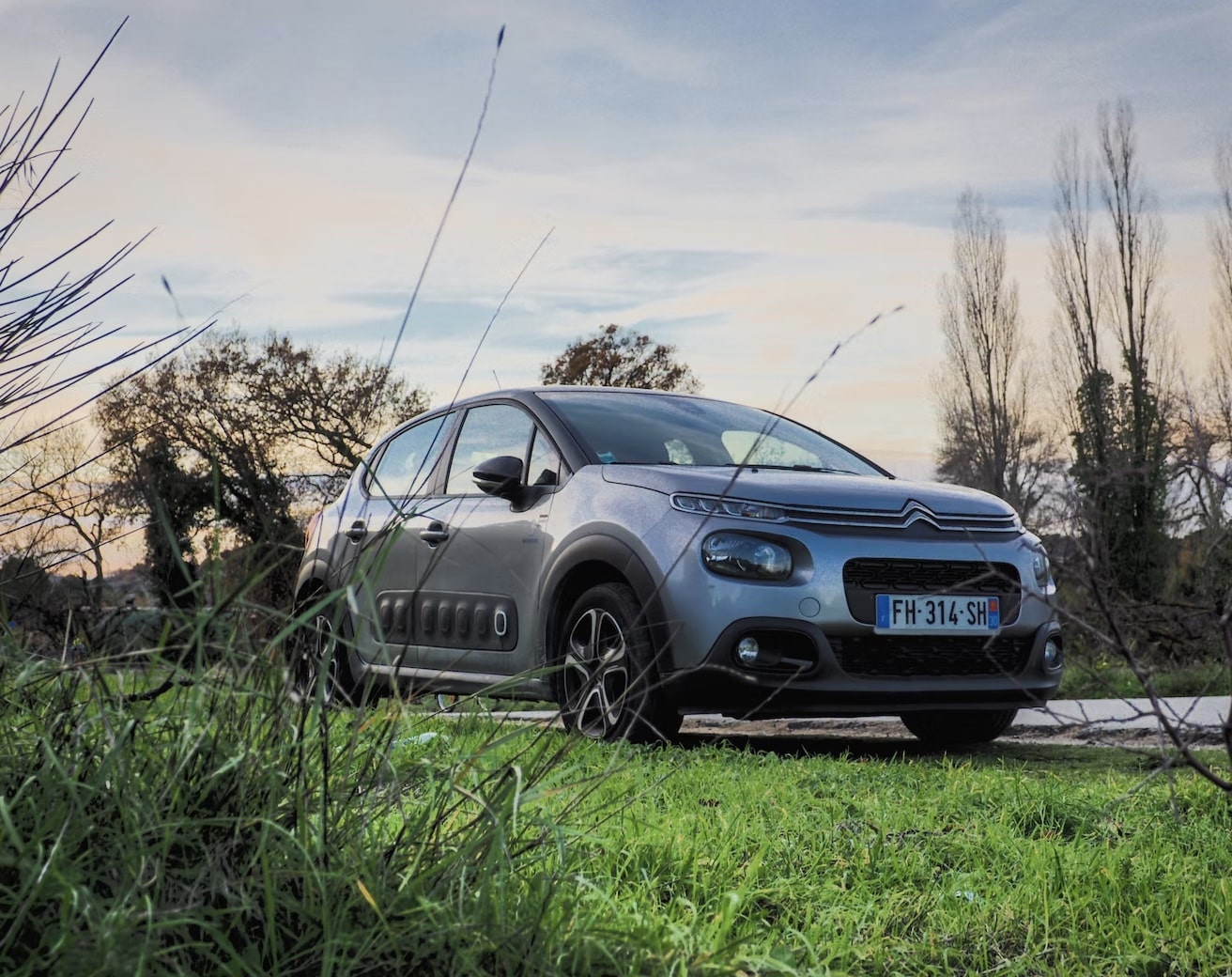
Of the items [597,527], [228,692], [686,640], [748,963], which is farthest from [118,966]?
[597,527]

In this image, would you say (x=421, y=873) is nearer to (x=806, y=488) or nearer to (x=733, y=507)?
(x=733, y=507)

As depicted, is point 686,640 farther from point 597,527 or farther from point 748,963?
point 748,963

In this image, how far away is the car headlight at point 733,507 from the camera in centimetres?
529

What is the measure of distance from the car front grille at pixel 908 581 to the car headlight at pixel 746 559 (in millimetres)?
268

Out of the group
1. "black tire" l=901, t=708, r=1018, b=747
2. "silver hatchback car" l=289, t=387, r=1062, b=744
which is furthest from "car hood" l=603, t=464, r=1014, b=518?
"black tire" l=901, t=708, r=1018, b=747

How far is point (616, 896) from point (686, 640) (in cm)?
254

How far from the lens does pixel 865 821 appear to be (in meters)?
3.60

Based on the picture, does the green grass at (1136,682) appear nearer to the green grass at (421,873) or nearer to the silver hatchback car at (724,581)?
the silver hatchback car at (724,581)

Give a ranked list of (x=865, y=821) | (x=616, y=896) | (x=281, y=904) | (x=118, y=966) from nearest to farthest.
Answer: (x=118, y=966), (x=281, y=904), (x=616, y=896), (x=865, y=821)

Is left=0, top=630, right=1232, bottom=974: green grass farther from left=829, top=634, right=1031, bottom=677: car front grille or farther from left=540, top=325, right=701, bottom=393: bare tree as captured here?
left=540, top=325, right=701, bottom=393: bare tree

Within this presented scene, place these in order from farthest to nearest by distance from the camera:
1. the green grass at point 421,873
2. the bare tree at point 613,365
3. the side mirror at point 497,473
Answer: the bare tree at point 613,365
the side mirror at point 497,473
the green grass at point 421,873

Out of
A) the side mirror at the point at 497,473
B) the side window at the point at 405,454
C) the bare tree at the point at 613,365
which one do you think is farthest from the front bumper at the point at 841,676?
the bare tree at the point at 613,365

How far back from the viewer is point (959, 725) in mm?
6367

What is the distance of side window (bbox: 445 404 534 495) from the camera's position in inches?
255
